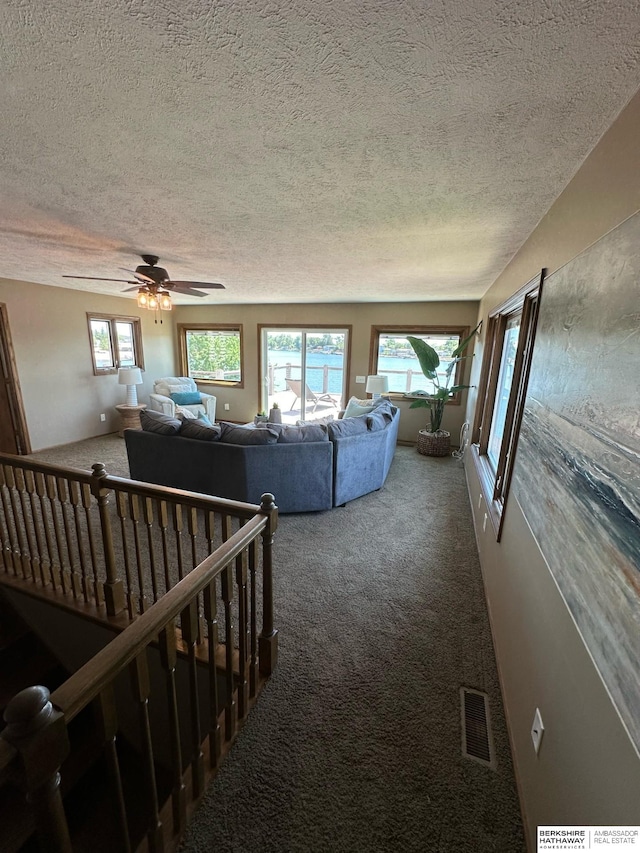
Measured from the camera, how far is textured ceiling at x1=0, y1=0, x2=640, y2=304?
83 cm

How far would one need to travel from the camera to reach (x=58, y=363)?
5309 millimetres

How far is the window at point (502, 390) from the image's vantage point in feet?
6.73

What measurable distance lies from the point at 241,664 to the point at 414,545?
1840mm

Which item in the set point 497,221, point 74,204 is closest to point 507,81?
point 497,221

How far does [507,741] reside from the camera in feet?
4.97

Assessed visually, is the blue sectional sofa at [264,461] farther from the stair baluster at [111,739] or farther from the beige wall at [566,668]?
the stair baluster at [111,739]

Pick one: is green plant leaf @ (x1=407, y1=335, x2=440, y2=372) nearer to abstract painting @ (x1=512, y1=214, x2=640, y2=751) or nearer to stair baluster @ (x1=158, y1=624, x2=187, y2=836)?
abstract painting @ (x1=512, y1=214, x2=640, y2=751)

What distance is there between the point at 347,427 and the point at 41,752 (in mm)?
3158

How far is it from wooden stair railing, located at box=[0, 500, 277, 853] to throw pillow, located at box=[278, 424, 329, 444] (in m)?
1.73

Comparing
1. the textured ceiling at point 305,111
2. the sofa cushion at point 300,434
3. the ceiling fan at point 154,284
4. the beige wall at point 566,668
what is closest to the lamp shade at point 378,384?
the sofa cushion at point 300,434

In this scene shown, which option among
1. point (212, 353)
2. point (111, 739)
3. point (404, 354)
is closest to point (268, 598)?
point (111, 739)

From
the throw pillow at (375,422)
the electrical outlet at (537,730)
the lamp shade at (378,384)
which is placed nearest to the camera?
the electrical outlet at (537,730)

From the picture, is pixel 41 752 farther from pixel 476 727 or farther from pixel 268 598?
A: pixel 476 727

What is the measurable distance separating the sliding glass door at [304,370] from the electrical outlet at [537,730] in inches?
211
